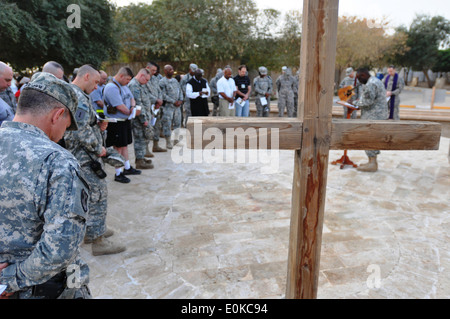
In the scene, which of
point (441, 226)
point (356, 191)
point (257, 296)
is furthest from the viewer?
point (356, 191)

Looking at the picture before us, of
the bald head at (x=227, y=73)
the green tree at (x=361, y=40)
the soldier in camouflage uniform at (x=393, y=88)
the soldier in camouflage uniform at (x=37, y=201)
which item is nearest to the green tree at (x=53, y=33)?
the bald head at (x=227, y=73)

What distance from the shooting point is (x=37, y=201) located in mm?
1314

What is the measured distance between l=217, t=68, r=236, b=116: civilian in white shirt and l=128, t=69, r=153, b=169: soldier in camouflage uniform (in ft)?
9.32

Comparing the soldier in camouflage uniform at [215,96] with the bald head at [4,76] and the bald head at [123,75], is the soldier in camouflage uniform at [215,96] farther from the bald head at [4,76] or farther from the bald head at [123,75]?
the bald head at [4,76]

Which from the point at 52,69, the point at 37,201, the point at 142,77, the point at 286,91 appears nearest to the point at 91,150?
the point at 52,69

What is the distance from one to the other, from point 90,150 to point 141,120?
276cm

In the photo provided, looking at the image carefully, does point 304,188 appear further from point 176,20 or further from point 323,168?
point 176,20

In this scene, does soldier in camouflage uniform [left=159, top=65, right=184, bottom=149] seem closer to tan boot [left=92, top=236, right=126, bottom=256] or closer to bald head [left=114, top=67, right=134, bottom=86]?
bald head [left=114, top=67, right=134, bottom=86]

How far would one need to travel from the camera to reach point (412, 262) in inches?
121

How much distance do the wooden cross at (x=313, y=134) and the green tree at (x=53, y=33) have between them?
461 inches

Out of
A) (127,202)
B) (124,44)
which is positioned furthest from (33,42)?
(127,202)

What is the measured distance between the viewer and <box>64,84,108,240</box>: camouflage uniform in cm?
292

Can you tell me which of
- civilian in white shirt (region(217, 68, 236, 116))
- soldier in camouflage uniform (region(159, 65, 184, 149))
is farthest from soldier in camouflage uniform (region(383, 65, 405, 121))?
soldier in camouflage uniform (region(159, 65, 184, 149))
